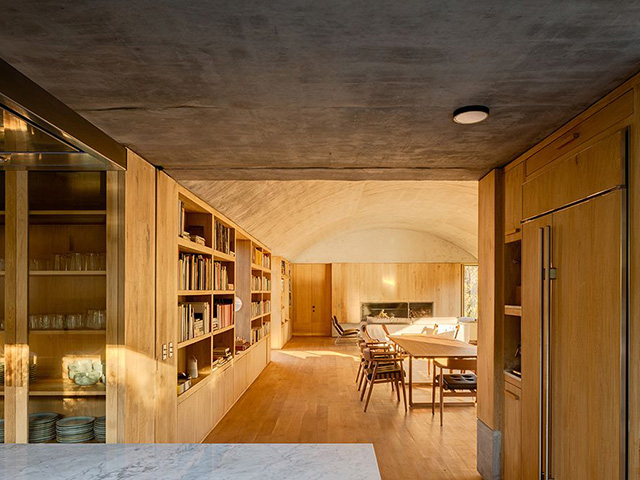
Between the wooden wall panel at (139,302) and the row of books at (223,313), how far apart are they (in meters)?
2.43

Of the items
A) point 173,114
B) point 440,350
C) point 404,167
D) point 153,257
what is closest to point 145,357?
point 153,257

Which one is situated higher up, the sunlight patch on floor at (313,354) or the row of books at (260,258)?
the row of books at (260,258)

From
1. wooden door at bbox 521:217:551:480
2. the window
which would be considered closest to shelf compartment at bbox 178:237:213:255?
wooden door at bbox 521:217:551:480

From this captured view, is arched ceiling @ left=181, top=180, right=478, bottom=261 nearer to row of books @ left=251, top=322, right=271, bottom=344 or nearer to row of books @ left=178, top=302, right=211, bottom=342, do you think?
row of books @ left=178, top=302, right=211, bottom=342

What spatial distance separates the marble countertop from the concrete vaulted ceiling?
1.54 meters

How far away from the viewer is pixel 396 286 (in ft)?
54.3

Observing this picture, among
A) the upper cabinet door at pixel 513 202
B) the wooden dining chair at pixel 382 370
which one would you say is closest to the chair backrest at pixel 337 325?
the wooden dining chair at pixel 382 370

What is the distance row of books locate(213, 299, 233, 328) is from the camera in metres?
6.49

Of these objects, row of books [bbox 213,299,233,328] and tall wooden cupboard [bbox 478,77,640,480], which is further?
row of books [bbox 213,299,233,328]

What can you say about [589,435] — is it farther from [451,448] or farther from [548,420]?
[451,448]

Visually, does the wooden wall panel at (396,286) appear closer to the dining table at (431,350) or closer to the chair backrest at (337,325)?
the chair backrest at (337,325)

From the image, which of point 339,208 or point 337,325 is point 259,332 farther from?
point 337,325

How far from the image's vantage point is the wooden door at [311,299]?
17062 millimetres

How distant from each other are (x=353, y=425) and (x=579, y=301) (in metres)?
4.09
